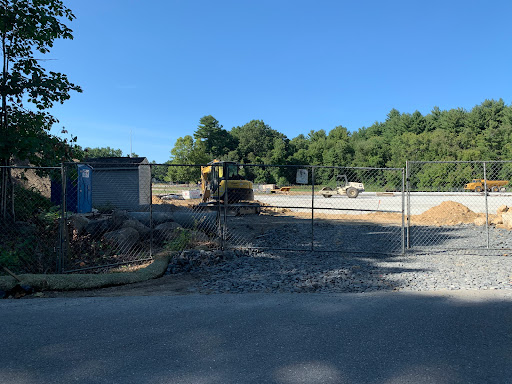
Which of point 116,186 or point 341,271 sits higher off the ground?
point 116,186

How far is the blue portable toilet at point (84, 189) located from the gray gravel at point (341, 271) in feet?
31.1

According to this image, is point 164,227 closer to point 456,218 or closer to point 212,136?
point 456,218

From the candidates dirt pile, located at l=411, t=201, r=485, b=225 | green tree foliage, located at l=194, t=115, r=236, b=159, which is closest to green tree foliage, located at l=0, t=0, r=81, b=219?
dirt pile, located at l=411, t=201, r=485, b=225

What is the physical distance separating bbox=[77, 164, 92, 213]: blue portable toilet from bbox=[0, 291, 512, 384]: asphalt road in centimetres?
1095

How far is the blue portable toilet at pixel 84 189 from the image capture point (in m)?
15.8

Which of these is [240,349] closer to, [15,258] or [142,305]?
[142,305]

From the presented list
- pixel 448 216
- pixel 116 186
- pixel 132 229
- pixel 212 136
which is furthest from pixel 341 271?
pixel 212 136

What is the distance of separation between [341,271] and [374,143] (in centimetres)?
6684

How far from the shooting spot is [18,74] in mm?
8945

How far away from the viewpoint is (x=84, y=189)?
16281 millimetres

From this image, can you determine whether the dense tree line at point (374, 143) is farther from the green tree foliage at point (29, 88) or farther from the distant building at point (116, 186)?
the green tree foliage at point (29, 88)

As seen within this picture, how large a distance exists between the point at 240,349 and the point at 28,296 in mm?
4281

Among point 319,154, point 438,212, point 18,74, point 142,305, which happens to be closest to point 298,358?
point 142,305

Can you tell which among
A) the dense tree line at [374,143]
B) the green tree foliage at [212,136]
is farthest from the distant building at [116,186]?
the green tree foliage at [212,136]
